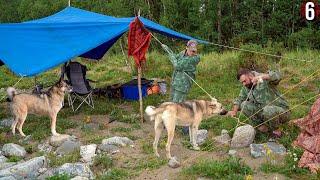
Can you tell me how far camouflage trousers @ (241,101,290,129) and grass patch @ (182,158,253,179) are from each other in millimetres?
1228

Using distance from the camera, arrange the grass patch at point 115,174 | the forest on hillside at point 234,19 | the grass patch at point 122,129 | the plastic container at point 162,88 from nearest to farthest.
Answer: the grass patch at point 115,174 < the grass patch at point 122,129 < the plastic container at point 162,88 < the forest on hillside at point 234,19

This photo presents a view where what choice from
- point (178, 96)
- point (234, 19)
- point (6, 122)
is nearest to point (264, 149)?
point (178, 96)

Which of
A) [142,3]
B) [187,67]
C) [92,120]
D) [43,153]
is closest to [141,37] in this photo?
[187,67]

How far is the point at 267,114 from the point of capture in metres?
7.09

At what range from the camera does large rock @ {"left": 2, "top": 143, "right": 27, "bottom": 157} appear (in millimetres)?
7211

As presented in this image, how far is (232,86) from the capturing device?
1141 centimetres

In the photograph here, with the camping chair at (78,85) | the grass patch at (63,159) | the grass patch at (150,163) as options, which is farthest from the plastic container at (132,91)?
the grass patch at (150,163)

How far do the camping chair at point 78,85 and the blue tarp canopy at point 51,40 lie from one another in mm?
930

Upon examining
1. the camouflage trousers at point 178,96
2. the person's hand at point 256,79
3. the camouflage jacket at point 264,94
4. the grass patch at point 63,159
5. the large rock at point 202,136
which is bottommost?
the large rock at point 202,136

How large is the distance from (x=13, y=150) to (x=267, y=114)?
3.71 m

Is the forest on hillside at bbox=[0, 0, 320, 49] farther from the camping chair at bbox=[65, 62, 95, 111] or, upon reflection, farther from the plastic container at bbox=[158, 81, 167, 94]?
the camping chair at bbox=[65, 62, 95, 111]

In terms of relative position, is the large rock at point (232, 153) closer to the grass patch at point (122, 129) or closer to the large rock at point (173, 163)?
the large rock at point (173, 163)

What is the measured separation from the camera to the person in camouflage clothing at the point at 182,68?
303 inches

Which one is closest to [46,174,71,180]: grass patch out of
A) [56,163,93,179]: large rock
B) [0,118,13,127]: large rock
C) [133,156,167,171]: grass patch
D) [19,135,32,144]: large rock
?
[56,163,93,179]: large rock
